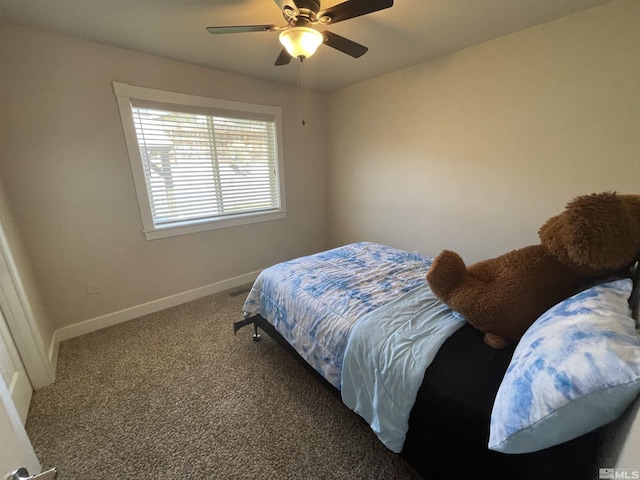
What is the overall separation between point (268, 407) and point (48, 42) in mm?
3013

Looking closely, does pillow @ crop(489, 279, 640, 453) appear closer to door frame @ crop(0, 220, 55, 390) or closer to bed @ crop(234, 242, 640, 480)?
bed @ crop(234, 242, 640, 480)

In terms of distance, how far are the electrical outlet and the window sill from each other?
0.58 meters

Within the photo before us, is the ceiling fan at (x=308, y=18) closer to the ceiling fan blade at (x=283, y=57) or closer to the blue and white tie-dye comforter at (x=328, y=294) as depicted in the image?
the ceiling fan blade at (x=283, y=57)

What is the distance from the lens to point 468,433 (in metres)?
0.91

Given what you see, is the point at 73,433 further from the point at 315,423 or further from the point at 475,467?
the point at 475,467

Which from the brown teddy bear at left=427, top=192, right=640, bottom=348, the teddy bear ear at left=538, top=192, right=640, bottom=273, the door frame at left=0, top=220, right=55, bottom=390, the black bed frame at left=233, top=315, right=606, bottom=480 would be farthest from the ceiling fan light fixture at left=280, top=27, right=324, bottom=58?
the door frame at left=0, top=220, right=55, bottom=390

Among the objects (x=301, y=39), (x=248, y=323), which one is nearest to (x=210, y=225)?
(x=248, y=323)

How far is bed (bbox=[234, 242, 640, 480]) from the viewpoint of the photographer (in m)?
0.64

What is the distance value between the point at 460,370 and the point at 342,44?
1919 millimetres

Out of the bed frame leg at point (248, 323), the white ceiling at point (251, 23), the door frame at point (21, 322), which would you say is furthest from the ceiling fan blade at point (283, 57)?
the door frame at point (21, 322)

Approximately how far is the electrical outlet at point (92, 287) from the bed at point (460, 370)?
1.72 m

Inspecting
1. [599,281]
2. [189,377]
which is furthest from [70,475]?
[599,281]

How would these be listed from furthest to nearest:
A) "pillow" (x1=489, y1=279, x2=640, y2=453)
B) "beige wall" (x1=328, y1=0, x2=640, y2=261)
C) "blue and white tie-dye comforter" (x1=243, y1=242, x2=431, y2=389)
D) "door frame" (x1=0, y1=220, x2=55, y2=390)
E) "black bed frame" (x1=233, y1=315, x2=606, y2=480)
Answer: "beige wall" (x1=328, y1=0, x2=640, y2=261)
"door frame" (x1=0, y1=220, x2=55, y2=390)
"blue and white tie-dye comforter" (x1=243, y1=242, x2=431, y2=389)
"black bed frame" (x1=233, y1=315, x2=606, y2=480)
"pillow" (x1=489, y1=279, x2=640, y2=453)

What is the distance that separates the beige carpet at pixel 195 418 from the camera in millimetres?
1264
